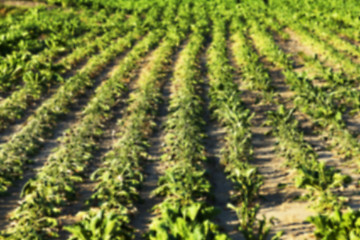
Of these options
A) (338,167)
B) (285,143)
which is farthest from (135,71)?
(338,167)

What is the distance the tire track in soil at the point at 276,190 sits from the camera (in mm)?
5227

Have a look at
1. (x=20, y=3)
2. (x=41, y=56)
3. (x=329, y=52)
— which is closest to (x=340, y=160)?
(x=329, y=52)

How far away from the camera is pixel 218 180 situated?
6484mm

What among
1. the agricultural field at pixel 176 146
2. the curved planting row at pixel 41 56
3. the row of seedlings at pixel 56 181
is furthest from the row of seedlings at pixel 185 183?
the curved planting row at pixel 41 56

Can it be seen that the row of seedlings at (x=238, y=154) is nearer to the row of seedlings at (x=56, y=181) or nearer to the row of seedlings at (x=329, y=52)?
the row of seedlings at (x=56, y=181)

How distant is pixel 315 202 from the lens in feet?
18.0

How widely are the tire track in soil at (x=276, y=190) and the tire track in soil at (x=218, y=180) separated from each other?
535 mm

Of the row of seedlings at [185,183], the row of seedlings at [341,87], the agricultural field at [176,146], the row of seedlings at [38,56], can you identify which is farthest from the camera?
the row of seedlings at [38,56]

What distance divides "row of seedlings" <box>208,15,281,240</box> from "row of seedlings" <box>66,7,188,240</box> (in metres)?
1.55

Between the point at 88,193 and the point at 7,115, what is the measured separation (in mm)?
3755

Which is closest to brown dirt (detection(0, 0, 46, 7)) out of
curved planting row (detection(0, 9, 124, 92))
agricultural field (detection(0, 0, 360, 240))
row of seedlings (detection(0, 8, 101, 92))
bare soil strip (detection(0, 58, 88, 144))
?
curved planting row (detection(0, 9, 124, 92))

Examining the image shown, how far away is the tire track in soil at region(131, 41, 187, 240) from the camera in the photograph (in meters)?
5.40

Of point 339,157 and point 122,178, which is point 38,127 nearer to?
point 122,178

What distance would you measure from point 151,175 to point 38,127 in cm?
288
